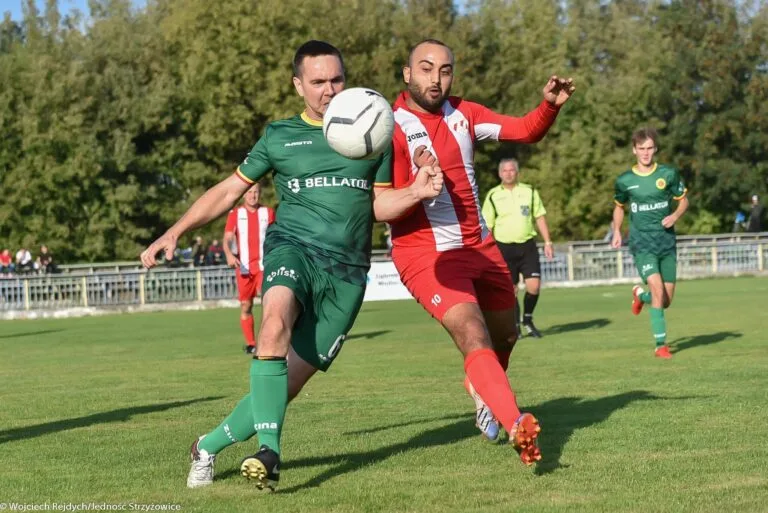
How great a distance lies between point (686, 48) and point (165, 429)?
56438 mm

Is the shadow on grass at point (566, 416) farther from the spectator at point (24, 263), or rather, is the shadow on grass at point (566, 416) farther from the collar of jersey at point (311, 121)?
the spectator at point (24, 263)

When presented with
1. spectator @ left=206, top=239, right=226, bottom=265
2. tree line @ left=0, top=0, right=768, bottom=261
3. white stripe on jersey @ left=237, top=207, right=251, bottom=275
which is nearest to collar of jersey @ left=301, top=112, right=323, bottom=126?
white stripe on jersey @ left=237, top=207, right=251, bottom=275

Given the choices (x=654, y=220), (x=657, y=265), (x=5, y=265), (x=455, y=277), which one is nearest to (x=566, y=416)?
(x=455, y=277)

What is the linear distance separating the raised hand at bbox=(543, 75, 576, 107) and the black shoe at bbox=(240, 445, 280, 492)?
109 inches

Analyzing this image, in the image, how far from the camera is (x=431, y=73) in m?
7.93

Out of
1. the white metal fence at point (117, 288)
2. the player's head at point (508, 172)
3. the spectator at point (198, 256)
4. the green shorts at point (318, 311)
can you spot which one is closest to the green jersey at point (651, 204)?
the player's head at point (508, 172)

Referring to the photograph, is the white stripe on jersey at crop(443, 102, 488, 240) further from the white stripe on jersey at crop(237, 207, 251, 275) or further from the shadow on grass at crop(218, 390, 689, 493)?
the white stripe on jersey at crop(237, 207, 251, 275)

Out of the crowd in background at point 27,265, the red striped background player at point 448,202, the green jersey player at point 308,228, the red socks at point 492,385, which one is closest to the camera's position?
the green jersey player at point 308,228

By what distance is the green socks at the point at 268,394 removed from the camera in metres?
6.56

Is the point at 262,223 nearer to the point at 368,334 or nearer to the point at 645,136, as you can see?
the point at 368,334

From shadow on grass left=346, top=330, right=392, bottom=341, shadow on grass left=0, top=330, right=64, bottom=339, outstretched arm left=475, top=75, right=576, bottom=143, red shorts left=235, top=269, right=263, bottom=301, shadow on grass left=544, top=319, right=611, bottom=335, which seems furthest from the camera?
shadow on grass left=0, top=330, right=64, bottom=339

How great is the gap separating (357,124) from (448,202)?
154 cm

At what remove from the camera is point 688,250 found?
4100 centimetres

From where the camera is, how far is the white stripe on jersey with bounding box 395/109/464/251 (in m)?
7.97
